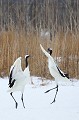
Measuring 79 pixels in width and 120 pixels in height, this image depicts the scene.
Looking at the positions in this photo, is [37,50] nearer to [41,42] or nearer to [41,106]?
[41,42]

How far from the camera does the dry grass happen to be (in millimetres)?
7668

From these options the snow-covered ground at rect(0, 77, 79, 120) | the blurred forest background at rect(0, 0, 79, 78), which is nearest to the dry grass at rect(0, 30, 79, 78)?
the blurred forest background at rect(0, 0, 79, 78)

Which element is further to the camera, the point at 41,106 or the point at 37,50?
the point at 37,50

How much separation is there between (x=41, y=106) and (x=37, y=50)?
10.0 ft

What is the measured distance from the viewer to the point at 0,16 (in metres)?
8.62

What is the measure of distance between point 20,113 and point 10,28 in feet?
12.3

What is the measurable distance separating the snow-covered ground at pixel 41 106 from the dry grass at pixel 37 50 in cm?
120

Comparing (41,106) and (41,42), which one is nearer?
(41,106)

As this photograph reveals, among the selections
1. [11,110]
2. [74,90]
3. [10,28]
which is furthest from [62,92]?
[10,28]

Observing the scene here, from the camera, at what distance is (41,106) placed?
4.79 metres

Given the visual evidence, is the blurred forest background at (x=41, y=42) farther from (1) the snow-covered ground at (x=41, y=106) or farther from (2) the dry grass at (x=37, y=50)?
(1) the snow-covered ground at (x=41, y=106)

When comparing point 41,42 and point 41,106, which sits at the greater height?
point 41,42

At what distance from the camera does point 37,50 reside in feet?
25.5

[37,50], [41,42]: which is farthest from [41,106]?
[41,42]
